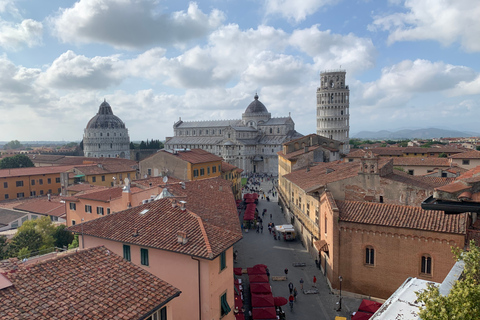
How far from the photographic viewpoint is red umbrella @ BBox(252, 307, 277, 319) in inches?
710

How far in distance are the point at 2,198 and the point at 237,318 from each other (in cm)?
5254

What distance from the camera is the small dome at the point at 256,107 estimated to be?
114 metres

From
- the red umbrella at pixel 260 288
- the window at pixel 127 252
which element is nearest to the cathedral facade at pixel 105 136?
the red umbrella at pixel 260 288

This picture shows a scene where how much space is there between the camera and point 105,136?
126 m

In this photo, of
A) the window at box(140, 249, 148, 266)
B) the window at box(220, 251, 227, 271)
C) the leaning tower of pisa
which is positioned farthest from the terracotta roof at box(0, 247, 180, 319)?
the leaning tower of pisa

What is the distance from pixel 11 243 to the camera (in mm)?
26312

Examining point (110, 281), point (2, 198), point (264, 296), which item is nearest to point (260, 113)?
point (2, 198)

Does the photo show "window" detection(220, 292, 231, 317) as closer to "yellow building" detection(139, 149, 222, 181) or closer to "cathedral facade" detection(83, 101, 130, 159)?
"yellow building" detection(139, 149, 222, 181)

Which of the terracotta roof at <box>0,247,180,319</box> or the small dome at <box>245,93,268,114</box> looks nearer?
the terracotta roof at <box>0,247,180,319</box>

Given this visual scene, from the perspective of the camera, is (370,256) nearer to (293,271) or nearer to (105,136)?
(293,271)

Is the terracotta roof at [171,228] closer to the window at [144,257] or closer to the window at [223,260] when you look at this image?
the window at [144,257]

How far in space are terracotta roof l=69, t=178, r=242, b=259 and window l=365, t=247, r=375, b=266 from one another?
8.63 meters

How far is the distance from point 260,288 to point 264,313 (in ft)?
8.22

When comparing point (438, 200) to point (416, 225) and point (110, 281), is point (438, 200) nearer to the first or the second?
point (110, 281)
